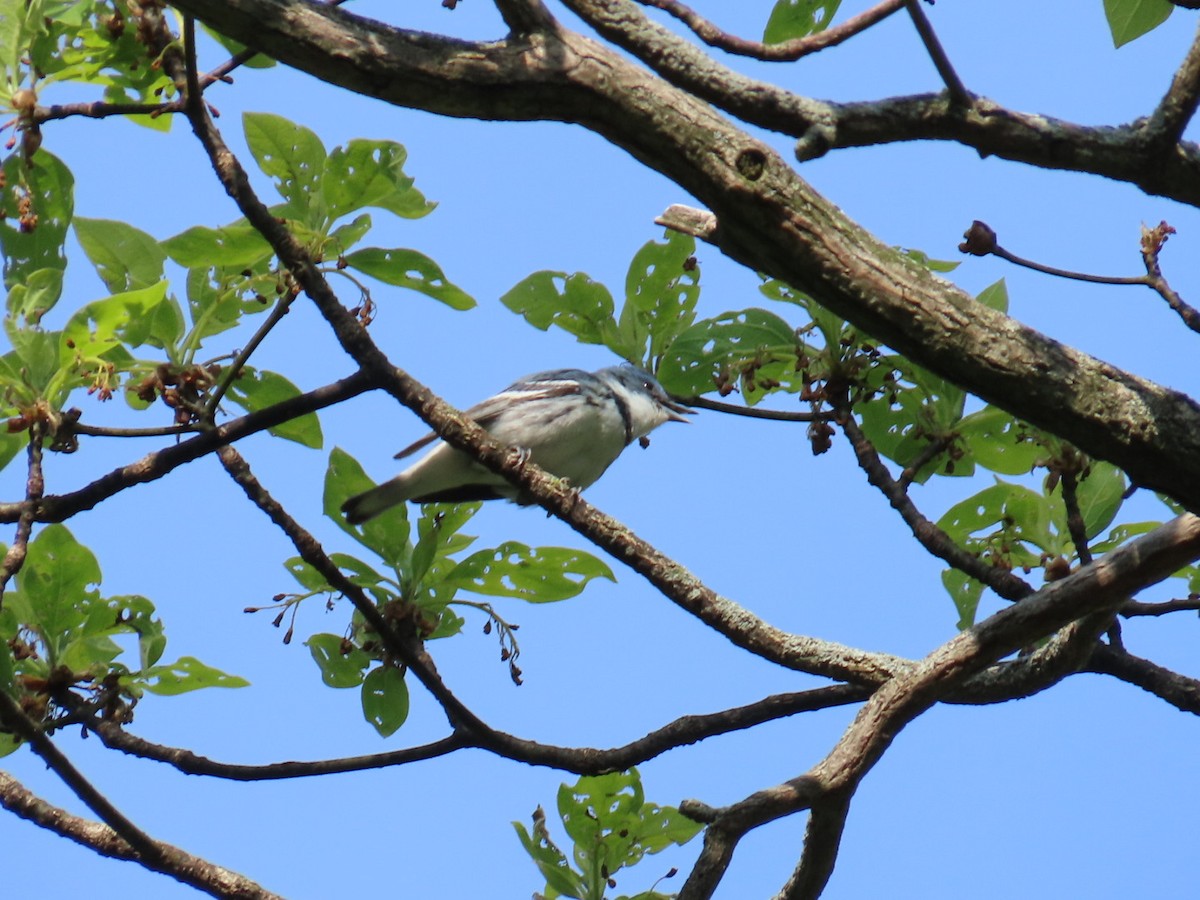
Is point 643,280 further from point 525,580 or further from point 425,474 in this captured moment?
point 425,474

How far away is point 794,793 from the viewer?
2725 millimetres

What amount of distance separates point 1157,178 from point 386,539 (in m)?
2.51

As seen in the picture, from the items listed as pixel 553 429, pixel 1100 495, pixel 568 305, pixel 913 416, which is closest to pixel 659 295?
pixel 568 305

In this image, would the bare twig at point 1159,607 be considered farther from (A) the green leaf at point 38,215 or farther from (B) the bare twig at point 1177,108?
(A) the green leaf at point 38,215

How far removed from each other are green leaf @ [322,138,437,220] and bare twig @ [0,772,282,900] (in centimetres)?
182

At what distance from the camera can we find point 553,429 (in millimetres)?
6395

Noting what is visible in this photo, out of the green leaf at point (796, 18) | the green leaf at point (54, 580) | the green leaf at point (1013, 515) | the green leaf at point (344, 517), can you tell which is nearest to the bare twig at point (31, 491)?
the green leaf at point (54, 580)

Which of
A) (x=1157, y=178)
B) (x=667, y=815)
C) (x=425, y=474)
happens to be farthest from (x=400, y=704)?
(x=1157, y=178)

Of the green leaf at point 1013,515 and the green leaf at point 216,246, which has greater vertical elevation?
the green leaf at point 216,246

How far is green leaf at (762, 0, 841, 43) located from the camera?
3.15 metres

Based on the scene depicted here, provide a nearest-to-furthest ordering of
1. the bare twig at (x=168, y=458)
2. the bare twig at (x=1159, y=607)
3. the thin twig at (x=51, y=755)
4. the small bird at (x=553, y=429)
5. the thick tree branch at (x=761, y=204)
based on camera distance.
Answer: the thick tree branch at (x=761, y=204)
the thin twig at (x=51, y=755)
the bare twig at (x=168, y=458)
the bare twig at (x=1159, y=607)
the small bird at (x=553, y=429)

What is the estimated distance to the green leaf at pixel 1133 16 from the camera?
3072 mm

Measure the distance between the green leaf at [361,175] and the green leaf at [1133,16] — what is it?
1951mm

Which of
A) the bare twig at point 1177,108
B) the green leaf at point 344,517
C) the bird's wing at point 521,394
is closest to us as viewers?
the bare twig at point 1177,108
